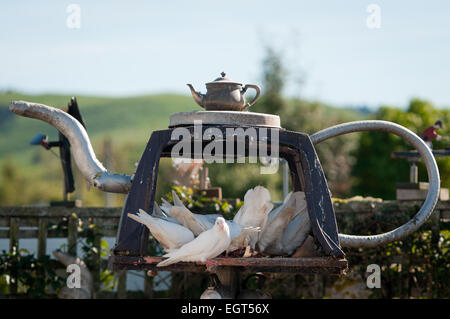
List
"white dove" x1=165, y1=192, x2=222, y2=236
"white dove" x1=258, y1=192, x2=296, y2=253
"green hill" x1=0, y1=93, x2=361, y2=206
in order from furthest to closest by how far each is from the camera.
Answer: "green hill" x1=0, y1=93, x2=361, y2=206 < "white dove" x1=258, y1=192, x2=296, y2=253 < "white dove" x1=165, y1=192, x2=222, y2=236

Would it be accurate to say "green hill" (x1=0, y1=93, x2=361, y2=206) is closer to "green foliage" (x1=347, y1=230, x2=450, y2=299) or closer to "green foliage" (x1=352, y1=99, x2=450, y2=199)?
"green foliage" (x1=352, y1=99, x2=450, y2=199)

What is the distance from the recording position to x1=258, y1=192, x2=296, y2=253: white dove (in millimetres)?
4297

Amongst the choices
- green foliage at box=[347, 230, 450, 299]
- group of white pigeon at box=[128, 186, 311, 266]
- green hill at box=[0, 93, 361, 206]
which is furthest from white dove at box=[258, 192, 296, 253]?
green hill at box=[0, 93, 361, 206]

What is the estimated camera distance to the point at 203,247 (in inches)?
148

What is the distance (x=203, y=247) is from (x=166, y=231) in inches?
9.7

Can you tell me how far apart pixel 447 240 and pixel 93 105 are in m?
59.0

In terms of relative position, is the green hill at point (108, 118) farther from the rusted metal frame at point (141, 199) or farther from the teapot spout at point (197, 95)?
the rusted metal frame at point (141, 199)

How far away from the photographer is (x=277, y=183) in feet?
89.9

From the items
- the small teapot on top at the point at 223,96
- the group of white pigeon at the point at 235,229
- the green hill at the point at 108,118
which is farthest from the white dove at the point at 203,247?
the green hill at the point at 108,118

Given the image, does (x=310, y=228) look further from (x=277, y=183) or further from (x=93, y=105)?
(x=93, y=105)

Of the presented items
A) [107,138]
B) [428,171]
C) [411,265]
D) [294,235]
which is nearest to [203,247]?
[294,235]

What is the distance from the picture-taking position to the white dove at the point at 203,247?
377cm

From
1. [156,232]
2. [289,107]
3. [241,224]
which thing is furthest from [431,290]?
[289,107]
